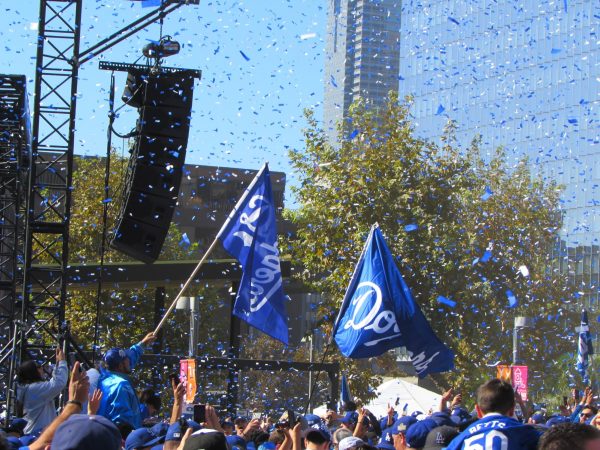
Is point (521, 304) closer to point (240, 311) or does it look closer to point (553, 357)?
point (553, 357)

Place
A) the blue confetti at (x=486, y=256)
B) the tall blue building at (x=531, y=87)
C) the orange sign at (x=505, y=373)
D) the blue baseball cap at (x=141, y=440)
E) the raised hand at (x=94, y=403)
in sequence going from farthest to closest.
Result: the tall blue building at (x=531, y=87)
the blue confetti at (x=486, y=256)
the orange sign at (x=505, y=373)
the blue baseball cap at (x=141, y=440)
the raised hand at (x=94, y=403)

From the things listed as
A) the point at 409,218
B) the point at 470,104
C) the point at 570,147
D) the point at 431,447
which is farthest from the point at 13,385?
the point at 470,104

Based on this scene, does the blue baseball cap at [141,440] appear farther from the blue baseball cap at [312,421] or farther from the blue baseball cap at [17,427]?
the blue baseball cap at [312,421]

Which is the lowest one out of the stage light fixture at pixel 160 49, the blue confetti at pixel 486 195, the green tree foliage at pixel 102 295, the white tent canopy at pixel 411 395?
the white tent canopy at pixel 411 395

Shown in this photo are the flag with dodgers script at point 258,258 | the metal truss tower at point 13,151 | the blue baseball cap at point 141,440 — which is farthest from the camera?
the metal truss tower at point 13,151

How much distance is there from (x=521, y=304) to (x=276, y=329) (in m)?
30.6

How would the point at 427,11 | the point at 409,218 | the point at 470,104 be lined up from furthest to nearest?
the point at 427,11, the point at 470,104, the point at 409,218

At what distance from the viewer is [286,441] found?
24.8 ft

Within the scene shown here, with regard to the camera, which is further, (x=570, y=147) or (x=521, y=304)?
(x=570, y=147)

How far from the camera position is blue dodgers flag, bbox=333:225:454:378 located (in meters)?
12.6

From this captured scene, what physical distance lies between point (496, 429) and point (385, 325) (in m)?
6.80

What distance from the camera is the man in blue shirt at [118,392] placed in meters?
9.08

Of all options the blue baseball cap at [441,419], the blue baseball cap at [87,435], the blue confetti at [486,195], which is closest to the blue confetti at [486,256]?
the blue confetti at [486,195]

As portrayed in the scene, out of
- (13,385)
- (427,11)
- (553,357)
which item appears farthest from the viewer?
(427,11)
